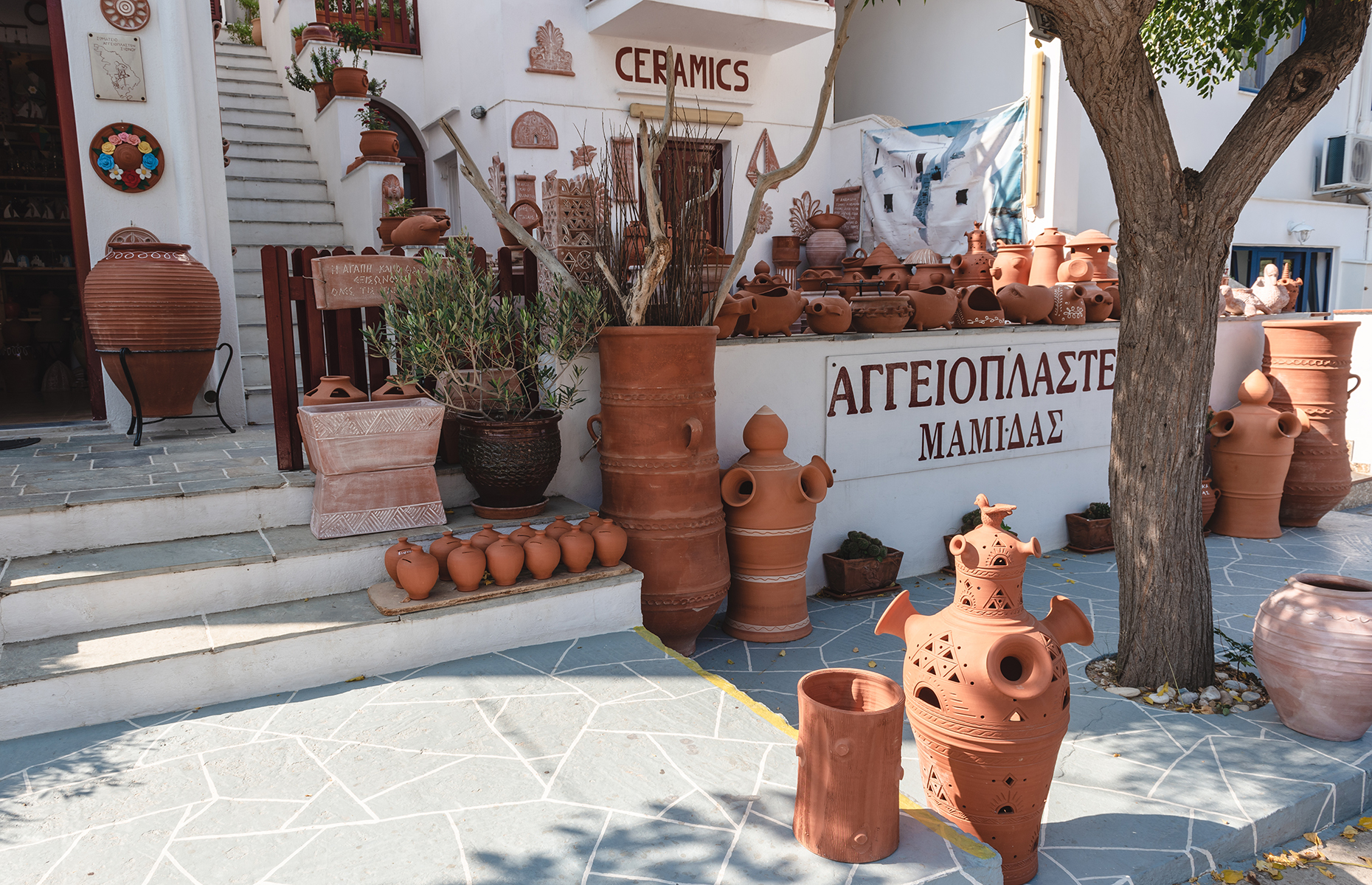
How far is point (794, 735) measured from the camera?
108 inches

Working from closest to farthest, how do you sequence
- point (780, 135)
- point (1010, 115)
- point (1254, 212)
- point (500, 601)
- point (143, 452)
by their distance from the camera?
point (500, 601), point (143, 452), point (1010, 115), point (780, 135), point (1254, 212)

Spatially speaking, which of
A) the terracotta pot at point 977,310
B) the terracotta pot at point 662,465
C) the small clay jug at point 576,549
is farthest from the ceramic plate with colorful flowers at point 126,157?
the terracotta pot at point 977,310

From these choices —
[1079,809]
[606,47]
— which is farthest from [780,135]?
[1079,809]

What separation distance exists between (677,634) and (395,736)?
1600mm

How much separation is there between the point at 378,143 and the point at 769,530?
5361 millimetres

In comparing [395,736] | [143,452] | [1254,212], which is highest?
[1254,212]

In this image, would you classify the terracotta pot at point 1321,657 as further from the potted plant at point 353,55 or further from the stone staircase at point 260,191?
the potted plant at point 353,55

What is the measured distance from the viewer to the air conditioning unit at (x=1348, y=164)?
35.1 feet

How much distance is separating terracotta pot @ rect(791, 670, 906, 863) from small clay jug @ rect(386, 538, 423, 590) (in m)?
1.77

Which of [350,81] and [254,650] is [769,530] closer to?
[254,650]

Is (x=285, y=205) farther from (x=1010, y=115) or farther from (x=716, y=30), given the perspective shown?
(x=1010, y=115)

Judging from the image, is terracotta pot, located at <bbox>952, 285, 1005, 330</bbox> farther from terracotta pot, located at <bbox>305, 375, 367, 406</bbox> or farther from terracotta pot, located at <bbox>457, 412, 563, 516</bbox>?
terracotta pot, located at <bbox>305, 375, 367, 406</bbox>

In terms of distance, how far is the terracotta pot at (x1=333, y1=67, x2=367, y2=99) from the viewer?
798cm

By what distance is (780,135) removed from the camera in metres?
9.67
